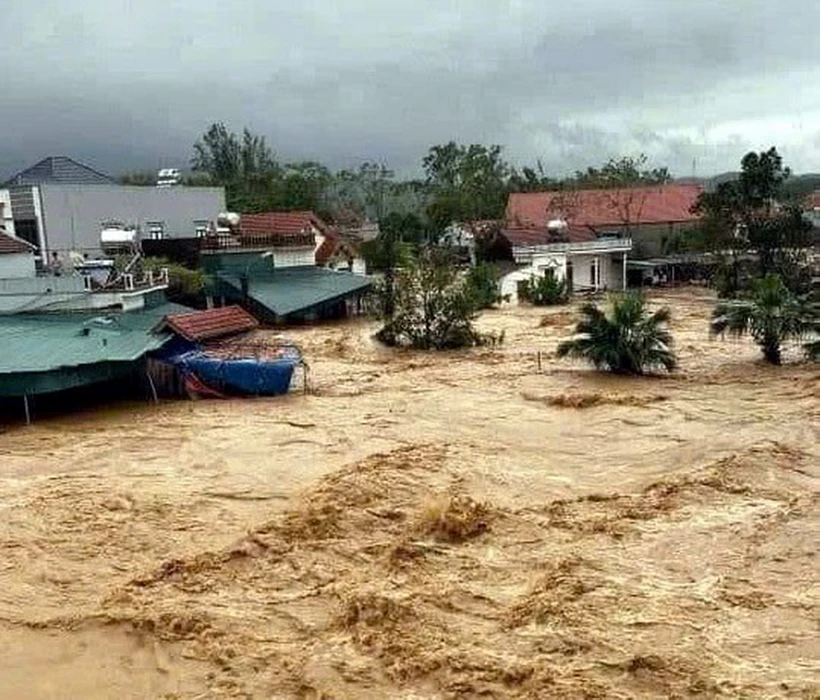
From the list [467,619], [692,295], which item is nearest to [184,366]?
[467,619]

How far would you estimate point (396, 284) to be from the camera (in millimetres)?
30859

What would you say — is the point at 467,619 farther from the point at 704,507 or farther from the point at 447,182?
the point at 447,182

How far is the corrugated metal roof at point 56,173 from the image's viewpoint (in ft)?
136

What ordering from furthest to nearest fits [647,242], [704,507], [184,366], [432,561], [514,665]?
1. [647,242]
2. [184,366]
3. [704,507]
4. [432,561]
5. [514,665]

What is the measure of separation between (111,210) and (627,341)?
24.5m

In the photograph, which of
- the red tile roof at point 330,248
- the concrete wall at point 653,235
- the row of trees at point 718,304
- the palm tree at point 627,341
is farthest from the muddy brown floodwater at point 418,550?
the concrete wall at point 653,235

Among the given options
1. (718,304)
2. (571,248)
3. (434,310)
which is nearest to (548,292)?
(571,248)

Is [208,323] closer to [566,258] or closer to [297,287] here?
[297,287]

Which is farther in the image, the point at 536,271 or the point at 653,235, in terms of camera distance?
the point at 653,235

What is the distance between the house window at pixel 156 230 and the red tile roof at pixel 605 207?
22.2 meters

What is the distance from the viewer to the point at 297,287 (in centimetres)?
3834

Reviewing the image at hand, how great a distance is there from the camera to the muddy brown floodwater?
28.3ft

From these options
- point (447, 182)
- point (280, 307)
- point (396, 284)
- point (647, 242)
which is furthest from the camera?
point (447, 182)

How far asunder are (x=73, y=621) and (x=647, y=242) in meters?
49.7
